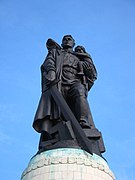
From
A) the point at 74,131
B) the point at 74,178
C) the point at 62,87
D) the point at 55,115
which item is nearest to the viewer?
the point at 74,178

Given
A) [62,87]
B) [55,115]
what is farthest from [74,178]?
[62,87]

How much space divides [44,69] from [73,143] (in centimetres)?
365

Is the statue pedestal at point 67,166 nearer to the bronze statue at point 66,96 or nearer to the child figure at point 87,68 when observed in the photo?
the bronze statue at point 66,96

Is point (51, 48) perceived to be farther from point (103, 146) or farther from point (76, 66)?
point (103, 146)

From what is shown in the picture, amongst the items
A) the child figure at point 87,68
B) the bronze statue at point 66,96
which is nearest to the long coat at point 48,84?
the bronze statue at point 66,96

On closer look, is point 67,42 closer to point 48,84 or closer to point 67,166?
point 48,84

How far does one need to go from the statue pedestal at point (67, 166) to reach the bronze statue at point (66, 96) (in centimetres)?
39

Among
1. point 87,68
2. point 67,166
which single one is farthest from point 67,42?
point 67,166

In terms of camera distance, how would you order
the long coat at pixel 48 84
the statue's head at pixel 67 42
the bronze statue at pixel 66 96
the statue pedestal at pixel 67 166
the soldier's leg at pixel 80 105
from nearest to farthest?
the statue pedestal at pixel 67 166 → the bronze statue at pixel 66 96 → the soldier's leg at pixel 80 105 → the long coat at pixel 48 84 → the statue's head at pixel 67 42

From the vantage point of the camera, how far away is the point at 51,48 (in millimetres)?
14969

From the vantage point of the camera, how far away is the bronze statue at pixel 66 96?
39.1 ft

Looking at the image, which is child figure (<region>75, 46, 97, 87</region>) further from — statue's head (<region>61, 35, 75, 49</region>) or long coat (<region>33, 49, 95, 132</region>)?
statue's head (<region>61, 35, 75, 49</region>)

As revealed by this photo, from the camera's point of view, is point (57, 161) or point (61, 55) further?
point (61, 55)

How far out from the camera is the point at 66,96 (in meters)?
13.5
